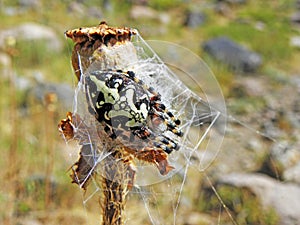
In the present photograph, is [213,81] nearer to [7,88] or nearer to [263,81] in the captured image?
[7,88]

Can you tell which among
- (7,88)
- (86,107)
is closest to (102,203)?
(86,107)

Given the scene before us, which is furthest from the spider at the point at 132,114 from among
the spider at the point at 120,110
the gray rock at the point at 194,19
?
the gray rock at the point at 194,19

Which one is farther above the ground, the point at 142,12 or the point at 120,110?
the point at 120,110

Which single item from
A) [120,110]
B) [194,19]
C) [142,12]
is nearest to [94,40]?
[120,110]

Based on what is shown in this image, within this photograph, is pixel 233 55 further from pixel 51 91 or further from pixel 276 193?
pixel 276 193

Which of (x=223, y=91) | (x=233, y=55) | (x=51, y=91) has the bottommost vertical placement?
(x=223, y=91)

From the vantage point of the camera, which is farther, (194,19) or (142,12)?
(142,12)

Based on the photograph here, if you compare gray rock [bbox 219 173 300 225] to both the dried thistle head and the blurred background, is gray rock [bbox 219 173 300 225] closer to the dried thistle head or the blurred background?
the blurred background

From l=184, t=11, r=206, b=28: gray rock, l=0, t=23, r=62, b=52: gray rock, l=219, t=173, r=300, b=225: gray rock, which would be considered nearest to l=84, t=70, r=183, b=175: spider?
l=219, t=173, r=300, b=225: gray rock
